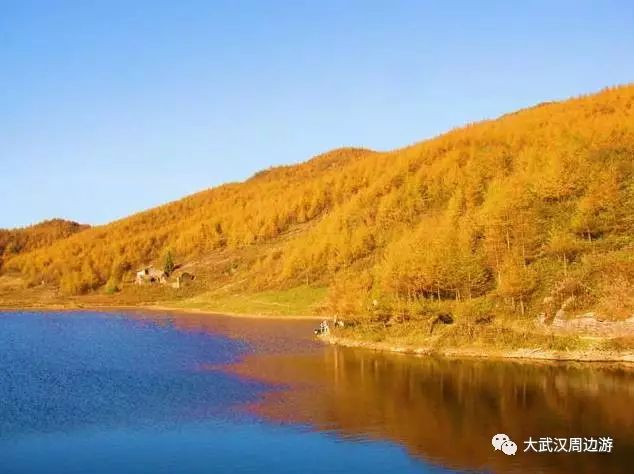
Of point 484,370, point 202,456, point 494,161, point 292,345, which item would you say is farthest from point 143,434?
point 494,161

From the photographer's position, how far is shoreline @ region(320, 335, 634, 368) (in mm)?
62562

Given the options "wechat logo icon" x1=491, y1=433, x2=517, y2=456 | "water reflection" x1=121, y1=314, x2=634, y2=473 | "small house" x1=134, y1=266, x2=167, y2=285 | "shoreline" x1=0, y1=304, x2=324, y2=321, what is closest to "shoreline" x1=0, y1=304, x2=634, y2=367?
"water reflection" x1=121, y1=314, x2=634, y2=473

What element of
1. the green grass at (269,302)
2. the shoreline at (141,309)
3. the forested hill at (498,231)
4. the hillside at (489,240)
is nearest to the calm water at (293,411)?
the hillside at (489,240)

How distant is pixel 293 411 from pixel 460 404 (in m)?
12.8

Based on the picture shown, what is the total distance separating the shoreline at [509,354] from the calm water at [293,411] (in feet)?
8.40

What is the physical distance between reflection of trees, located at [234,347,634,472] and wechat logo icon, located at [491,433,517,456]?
0.54 metres

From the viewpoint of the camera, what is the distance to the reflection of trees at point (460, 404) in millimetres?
38500

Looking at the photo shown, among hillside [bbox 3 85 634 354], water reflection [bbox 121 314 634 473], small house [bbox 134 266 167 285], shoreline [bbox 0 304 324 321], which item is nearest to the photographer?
water reflection [bbox 121 314 634 473]

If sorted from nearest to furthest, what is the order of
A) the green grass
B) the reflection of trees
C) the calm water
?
1. the calm water
2. the reflection of trees
3. the green grass

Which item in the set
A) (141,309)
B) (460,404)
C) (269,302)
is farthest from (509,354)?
(141,309)

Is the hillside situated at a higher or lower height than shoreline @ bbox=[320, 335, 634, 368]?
higher

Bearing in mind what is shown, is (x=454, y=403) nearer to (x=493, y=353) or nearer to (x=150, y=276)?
(x=493, y=353)

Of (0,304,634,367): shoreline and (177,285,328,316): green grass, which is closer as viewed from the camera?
(0,304,634,367): shoreline

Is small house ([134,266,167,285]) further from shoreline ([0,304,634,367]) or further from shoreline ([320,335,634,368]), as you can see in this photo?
shoreline ([320,335,634,368])
